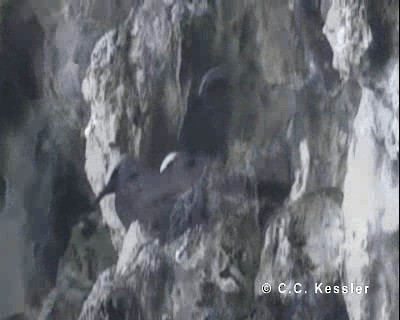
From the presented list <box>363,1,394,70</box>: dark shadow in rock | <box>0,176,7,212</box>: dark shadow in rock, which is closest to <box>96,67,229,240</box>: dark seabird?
<box>0,176,7,212</box>: dark shadow in rock

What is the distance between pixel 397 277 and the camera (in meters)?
1.34

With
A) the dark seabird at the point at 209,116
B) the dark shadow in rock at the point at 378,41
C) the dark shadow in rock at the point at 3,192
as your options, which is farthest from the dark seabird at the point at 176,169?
the dark shadow in rock at the point at 378,41

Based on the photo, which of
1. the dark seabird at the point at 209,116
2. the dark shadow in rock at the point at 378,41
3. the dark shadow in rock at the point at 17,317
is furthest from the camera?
the dark shadow in rock at the point at 378,41

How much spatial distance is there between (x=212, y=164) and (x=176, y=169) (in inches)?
2.5

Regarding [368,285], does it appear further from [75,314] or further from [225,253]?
[75,314]

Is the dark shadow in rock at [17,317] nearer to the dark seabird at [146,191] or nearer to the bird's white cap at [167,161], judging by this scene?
the dark seabird at [146,191]

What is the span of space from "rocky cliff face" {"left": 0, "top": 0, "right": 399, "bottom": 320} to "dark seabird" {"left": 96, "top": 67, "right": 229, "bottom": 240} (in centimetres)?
1

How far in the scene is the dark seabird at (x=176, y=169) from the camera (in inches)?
46.3

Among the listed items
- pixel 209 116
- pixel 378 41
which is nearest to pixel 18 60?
pixel 209 116

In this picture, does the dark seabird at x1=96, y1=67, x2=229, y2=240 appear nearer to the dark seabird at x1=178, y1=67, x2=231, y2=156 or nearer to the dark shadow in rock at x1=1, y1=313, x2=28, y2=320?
the dark seabird at x1=178, y1=67, x2=231, y2=156

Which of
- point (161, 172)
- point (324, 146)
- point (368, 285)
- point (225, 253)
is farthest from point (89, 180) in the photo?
point (368, 285)

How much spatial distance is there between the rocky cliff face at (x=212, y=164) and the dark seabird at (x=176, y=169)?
0.01 metres

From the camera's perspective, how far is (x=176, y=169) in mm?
1199

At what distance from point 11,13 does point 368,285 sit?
756mm
